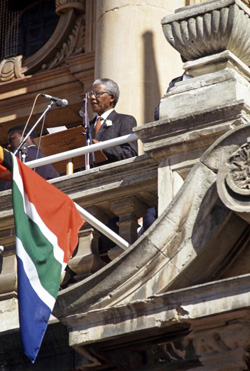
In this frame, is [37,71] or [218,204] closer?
[218,204]

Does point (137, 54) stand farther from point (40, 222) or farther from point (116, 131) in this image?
point (40, 222)

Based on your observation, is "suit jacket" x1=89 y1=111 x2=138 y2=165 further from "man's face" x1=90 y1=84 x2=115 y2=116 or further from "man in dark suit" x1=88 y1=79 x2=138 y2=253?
"man's face" x1=90 y1=84 x2=115 y2=116

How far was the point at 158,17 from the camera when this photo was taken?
64.8ft

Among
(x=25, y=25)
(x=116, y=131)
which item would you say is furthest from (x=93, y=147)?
(x=25, y=25)

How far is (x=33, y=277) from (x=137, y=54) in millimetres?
8949

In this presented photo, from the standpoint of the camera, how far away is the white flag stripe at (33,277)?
10781mm

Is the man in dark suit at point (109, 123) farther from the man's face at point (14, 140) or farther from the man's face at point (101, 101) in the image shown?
the man's face at point (14, 140)

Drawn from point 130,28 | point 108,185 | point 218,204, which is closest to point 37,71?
point 130,28

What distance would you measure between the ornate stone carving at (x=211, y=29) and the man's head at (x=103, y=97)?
2.67m

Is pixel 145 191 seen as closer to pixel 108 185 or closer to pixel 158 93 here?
pixel 108 185

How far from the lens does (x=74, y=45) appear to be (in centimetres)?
2298

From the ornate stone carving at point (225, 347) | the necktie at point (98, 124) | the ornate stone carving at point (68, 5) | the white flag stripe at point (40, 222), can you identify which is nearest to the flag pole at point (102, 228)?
the white flag stripe at point (40, 222)

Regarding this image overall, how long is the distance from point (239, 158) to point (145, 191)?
1.48 meters

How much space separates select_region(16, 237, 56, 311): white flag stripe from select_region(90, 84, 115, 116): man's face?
397cm
